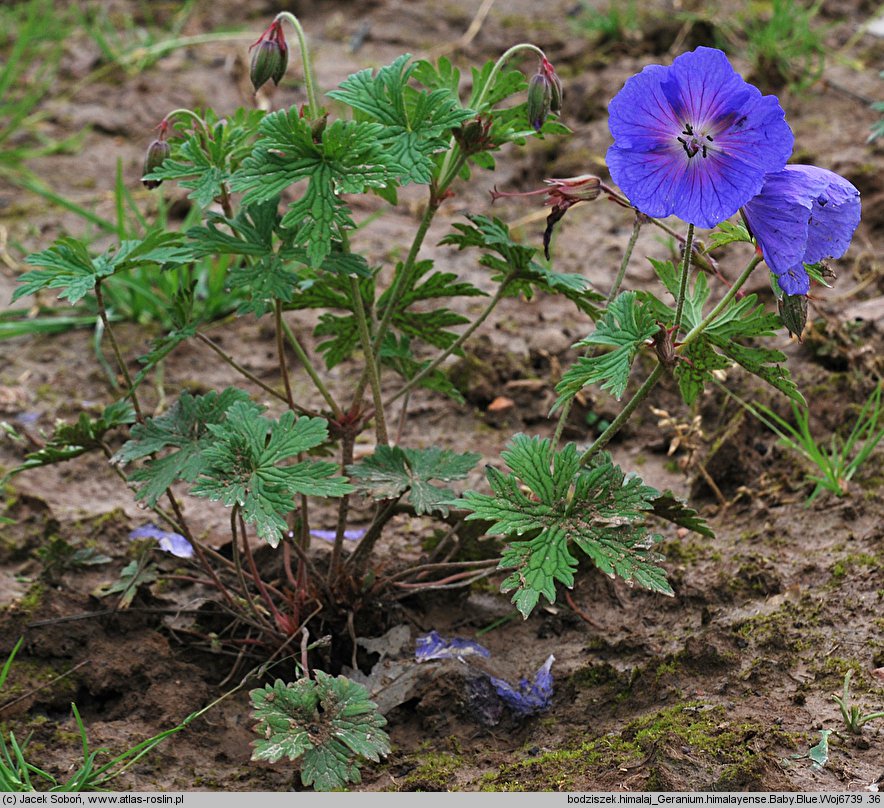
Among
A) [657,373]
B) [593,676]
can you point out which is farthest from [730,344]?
[593,676]

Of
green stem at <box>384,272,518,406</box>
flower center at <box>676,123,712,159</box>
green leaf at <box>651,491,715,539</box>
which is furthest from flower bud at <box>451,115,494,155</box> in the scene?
green leaf at <box>651,491,715,539</box>

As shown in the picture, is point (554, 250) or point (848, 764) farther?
point (554, 250)

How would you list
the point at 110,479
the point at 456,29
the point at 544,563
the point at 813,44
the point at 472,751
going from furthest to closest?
the point at 456,29, the point at 813,44, the point at 110,479, the point at 472,751, the point at 544,563

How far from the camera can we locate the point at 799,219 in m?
1.52

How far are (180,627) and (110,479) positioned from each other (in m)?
0.69

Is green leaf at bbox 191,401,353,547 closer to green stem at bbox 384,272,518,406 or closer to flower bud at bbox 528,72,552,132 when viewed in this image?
green stem at bbox 384,272,518,406

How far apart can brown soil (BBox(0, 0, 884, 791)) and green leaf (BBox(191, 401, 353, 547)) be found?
487 millimetres

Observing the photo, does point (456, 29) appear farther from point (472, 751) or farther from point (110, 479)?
point (472, 751)

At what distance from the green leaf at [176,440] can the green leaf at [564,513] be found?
482mm

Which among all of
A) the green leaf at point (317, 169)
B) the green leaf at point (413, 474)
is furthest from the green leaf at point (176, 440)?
the green leaf at point (317, 169)

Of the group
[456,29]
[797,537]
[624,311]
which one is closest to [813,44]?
[456,29]

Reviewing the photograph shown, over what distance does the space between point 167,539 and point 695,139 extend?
1.44 m

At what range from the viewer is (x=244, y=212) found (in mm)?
1969

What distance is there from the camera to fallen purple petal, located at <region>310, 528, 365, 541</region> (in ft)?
7.98
